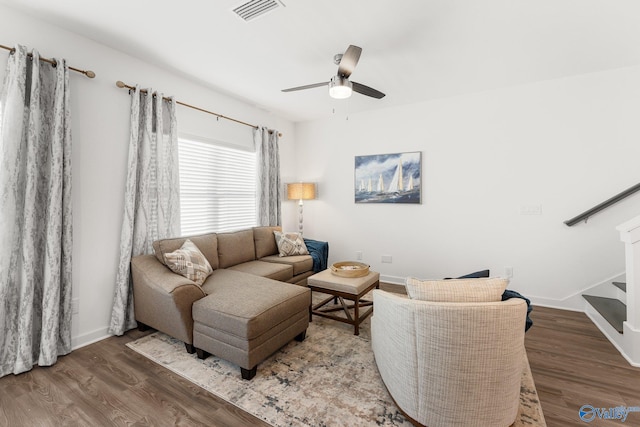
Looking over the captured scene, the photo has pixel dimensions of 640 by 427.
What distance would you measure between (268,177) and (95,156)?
2.31 m

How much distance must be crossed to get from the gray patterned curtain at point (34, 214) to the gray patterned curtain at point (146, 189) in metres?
0.44

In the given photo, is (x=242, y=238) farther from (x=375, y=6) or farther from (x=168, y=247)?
(x=375, y=6)

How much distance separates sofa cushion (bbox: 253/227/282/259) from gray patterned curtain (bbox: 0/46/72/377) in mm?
2071

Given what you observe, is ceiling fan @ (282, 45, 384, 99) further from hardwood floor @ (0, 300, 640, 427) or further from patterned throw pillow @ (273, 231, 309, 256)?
hardwood floor @ (0, 300, 640, 427)

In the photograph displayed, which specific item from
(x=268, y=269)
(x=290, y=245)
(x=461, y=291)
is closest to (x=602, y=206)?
(x=461, y=291)

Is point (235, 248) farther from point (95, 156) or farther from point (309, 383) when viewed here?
point (309, 383)

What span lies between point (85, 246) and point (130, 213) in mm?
454

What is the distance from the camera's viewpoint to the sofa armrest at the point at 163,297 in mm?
2314

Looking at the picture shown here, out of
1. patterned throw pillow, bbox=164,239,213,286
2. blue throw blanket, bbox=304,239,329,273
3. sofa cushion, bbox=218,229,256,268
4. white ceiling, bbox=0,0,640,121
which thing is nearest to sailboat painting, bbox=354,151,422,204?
blue throw blanket, bbox=304,239,329,273

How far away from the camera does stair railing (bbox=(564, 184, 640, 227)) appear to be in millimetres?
2965

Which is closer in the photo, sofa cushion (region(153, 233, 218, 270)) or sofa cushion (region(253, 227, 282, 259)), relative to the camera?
sofa cushion (region(153, 233, 218, 270))

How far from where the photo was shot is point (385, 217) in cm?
447

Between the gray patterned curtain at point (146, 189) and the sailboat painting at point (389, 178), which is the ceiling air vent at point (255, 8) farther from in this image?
the sailboat painting at point (389, 178)

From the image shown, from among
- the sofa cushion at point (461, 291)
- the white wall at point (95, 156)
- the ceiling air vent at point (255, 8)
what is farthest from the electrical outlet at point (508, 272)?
the white wall at point (95, 156)
